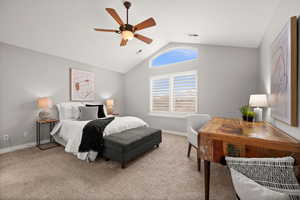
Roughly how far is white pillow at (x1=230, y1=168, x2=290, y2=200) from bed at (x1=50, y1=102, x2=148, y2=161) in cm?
222

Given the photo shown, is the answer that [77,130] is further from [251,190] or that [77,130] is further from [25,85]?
[251,190]

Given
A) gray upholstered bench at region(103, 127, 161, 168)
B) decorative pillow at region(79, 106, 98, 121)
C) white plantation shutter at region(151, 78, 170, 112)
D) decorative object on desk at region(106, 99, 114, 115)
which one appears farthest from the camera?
decorative object on desk at region(106, 99, 114, 115)

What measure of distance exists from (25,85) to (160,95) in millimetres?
3846

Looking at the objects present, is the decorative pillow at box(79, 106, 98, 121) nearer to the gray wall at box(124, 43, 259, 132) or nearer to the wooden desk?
the gray wall at box(124, 43, 259, 132)

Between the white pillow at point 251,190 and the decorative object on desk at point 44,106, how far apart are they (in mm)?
3861

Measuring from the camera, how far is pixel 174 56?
4.42 metres

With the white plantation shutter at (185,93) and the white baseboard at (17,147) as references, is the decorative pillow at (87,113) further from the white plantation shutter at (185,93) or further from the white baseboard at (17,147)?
the white plantation shutter at (185,93)

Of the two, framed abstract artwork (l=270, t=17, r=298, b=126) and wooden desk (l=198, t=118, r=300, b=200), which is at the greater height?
framed abstract artwork (l=270, t=17, r=298, b=126)

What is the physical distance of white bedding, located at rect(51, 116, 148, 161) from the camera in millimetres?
2479

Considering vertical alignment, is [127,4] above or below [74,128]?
above

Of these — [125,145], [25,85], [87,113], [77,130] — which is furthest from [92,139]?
[25,85]

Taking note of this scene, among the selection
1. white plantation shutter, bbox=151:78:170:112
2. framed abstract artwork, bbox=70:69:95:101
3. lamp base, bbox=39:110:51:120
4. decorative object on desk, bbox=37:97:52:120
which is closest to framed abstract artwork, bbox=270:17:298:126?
white plantation shutter, bbox=151:78:170:112

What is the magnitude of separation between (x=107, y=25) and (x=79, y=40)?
2.95ft

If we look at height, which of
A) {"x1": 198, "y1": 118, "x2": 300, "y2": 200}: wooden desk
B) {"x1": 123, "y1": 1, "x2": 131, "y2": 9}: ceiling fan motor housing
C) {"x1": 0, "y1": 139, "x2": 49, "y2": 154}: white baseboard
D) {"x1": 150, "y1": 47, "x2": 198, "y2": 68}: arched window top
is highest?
{"x1": 123, "y1": 1, "x2": 131, "y2": 9}: ceiling fan motor housing
